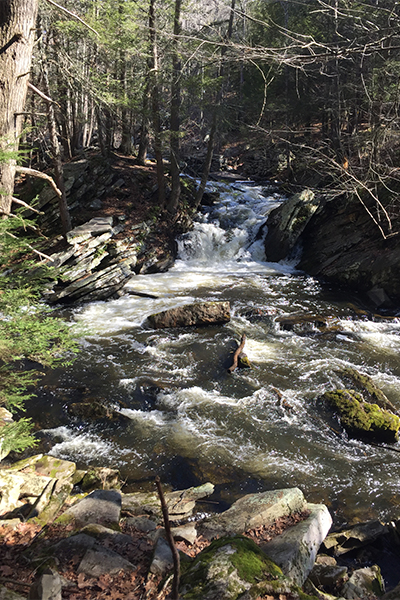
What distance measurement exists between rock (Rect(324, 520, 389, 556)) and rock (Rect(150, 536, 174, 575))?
2.22m

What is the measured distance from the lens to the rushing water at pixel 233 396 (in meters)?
5.78

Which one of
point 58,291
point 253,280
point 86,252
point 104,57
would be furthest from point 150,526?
point 104,57

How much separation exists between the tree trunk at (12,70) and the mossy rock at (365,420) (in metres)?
6.34

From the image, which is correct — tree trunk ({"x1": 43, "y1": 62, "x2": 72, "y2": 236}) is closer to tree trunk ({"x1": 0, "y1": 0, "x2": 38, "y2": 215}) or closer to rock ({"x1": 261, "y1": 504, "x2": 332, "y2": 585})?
tree trunk ({"x1": 0, "y1": 0, "x2": 38, "y2": 215})

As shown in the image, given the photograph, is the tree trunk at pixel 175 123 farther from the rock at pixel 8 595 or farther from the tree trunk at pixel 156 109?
the rock at pixel 8 595

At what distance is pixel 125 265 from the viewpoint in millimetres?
14109

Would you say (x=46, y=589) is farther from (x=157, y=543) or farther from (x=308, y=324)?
(x=308, y=324)

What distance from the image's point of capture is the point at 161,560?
3.14 meters

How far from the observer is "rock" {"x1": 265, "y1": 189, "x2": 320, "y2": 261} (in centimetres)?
1659

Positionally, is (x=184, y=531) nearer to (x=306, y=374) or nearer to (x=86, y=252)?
(x=306, y=374)

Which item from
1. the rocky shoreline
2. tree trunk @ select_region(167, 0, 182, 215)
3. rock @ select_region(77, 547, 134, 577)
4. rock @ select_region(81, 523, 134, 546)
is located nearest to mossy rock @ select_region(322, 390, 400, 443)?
the rocky shoreline

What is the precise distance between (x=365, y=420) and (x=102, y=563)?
517 cm

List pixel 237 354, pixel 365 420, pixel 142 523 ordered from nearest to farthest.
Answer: pixel 142 523 < pixel 365 420 < pixel 237 354

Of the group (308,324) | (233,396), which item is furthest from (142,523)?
(308,324)
